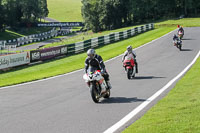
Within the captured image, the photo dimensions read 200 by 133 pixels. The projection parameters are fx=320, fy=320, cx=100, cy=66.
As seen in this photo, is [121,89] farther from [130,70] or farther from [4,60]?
[4,60]

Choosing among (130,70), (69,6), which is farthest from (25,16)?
(130,70)

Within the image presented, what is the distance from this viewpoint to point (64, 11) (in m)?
168

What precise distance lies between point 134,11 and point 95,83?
81.3 meters

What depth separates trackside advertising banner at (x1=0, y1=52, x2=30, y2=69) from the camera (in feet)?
84.8

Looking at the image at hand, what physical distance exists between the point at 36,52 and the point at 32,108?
19.3 meters

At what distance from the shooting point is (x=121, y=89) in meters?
14.0

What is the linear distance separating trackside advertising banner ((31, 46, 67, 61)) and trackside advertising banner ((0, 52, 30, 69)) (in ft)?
2.98

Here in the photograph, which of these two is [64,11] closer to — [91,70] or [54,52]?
[54,52]

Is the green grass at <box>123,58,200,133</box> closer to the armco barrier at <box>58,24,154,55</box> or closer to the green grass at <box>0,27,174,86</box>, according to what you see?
the green grass at <box>0,27,174,86</box>

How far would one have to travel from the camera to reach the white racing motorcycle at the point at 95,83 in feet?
36.6

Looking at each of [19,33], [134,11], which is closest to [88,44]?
[134,11]

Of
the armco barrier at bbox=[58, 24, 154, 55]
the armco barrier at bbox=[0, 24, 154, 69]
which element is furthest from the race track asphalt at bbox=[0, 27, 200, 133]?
the armco barrier at bbox=[58, 24, 154, 55]

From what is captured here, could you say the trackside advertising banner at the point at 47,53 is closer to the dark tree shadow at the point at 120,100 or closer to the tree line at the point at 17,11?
the dark tree shadow at the point at 120,100

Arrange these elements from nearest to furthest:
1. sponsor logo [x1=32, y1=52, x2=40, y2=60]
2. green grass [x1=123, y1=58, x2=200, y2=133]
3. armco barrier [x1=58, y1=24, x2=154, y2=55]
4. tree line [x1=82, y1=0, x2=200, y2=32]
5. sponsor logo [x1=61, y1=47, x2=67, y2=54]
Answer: green grass [x1=123, y1=58, x2=200, y2=133], sponsor logo [x1=32, y1=52, x2=40, y2=60], sponsor logo [x1=61, y1=47, x2=67, y2=54], armco barrier [x1=58, y1=24, x2=154, y2=55], tree line [x1=82, y1=0, x2=200, y2=32]
